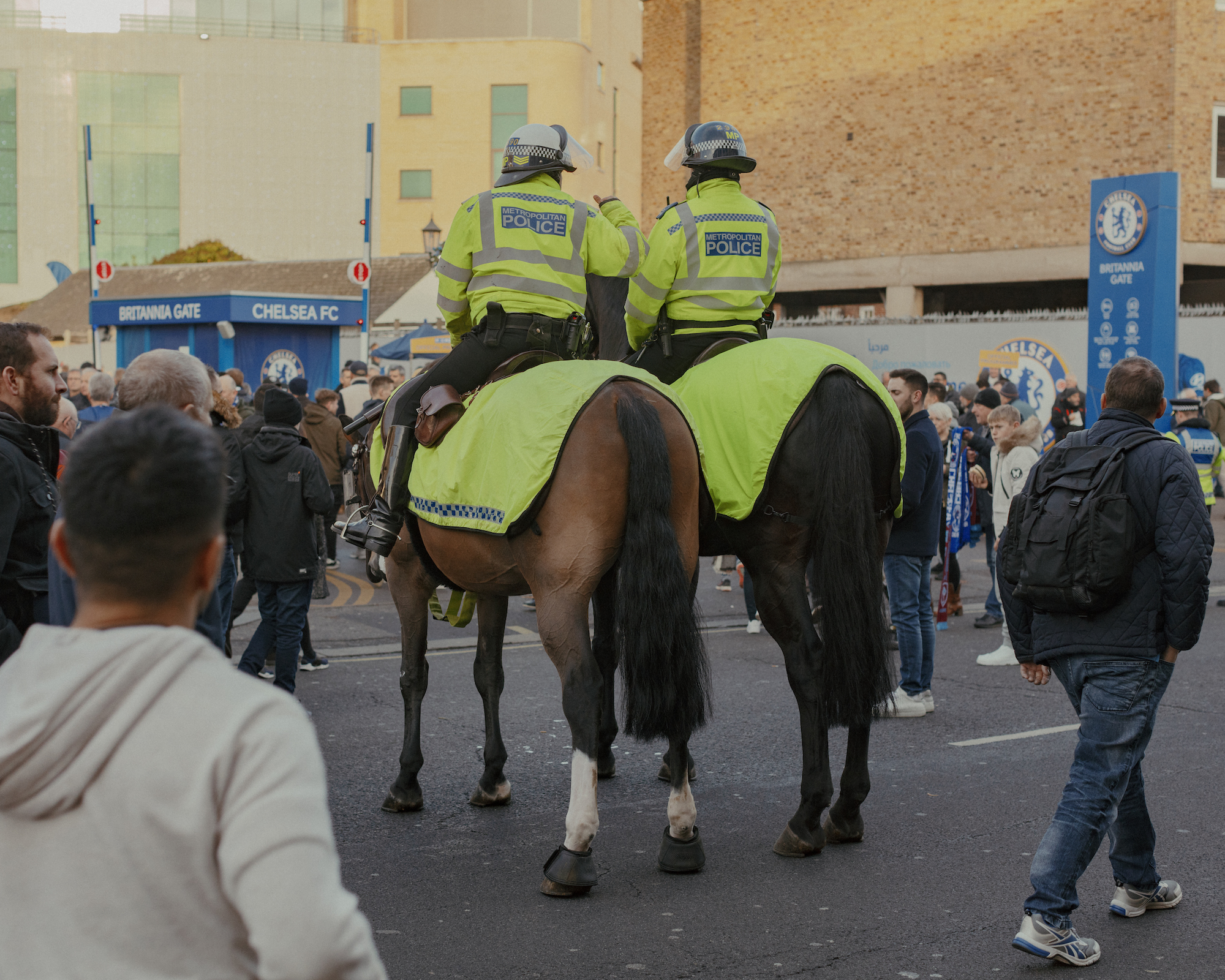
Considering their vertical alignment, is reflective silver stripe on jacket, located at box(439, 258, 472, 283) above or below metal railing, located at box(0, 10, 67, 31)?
below

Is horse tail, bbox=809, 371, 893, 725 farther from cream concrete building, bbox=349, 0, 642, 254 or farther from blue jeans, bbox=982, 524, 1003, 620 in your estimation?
cream concrete building, bbox=349, 0, 642, 254

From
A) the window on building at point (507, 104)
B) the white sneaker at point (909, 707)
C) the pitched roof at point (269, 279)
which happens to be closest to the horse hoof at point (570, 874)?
the white sneaker at point (909, 707)

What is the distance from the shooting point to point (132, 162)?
189 ft

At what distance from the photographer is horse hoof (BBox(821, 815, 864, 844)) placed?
5.68m

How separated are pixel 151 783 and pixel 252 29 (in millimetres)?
62717

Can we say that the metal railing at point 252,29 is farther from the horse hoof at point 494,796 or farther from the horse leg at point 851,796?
the horse leg at point 851,796

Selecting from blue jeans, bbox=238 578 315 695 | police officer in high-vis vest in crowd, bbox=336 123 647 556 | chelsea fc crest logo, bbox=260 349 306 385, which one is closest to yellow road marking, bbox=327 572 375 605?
blue jeans, bbox=238 578 315 695

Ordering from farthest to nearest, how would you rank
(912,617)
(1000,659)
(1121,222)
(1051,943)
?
(1121,222)
(1000,659)
(912,617)
(1051,943)

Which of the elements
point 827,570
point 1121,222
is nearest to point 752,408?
point 827,570

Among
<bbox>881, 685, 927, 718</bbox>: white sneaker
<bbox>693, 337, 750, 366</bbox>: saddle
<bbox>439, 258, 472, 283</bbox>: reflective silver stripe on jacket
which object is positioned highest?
<bbox>439, 258, 472, 283</bbox>: reflective silver stripe on jacket

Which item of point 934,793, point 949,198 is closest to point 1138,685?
point 934,793

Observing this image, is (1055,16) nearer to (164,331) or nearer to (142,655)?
(164,331)

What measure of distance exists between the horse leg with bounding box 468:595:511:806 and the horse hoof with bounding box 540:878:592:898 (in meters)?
1.27

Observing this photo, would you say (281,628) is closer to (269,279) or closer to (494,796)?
(494,796)
